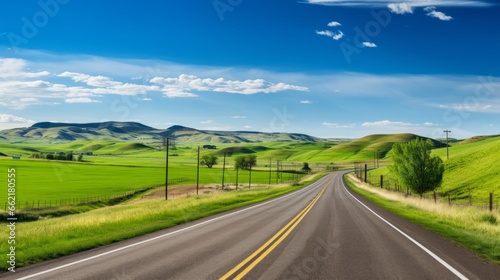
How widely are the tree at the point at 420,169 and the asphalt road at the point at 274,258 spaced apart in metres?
38.3

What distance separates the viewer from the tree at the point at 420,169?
172 ft

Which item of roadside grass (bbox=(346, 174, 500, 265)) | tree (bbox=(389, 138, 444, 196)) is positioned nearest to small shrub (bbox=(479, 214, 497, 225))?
roadside grass (bbox=(346, 174, 500, 265))

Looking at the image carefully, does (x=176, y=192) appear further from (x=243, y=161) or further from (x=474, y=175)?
(x=243, y=161)

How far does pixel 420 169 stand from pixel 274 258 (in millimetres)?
46894

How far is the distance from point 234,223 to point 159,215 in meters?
5.68

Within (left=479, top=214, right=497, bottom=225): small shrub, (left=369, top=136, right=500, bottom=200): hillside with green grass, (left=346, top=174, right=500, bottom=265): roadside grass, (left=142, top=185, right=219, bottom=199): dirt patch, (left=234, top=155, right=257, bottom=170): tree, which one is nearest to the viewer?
(left=346, top=174, right=500, bottom=265): roadside grass

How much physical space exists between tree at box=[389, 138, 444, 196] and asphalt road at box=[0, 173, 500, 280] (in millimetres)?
38346

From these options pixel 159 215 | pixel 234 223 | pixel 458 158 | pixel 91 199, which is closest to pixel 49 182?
pixel 91 199

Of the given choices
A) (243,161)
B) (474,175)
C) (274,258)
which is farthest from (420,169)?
(243,161)

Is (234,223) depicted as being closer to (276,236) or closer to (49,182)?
(276,236)

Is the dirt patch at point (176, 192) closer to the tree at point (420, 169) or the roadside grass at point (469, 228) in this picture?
the tree at point (420, 169)

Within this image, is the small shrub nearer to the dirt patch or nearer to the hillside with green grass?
the hillside with green grass

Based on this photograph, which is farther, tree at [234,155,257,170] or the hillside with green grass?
tree at [234,155,257,170]

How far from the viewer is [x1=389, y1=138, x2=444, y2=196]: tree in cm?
5250
